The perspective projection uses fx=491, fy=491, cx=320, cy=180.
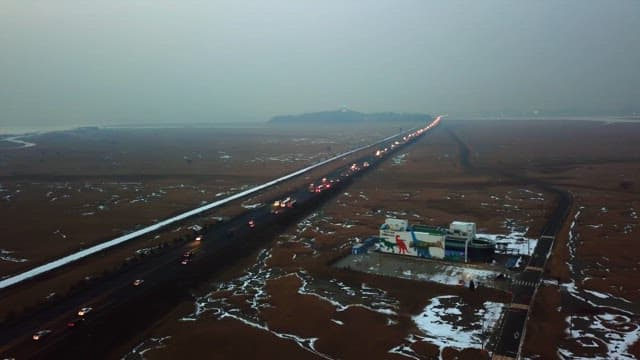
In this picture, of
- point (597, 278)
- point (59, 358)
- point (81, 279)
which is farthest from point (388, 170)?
point (59, 358)

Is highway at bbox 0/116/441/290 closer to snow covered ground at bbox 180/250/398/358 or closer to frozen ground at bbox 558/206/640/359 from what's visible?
snow covered ground at bbox 180/250/398/358

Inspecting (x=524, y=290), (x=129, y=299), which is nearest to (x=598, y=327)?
Result: (x=524, y=290)

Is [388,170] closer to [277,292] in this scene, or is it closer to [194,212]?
[194,212]

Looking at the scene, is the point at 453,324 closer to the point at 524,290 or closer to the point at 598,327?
the point at 524,290

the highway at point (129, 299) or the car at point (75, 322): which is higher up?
the car at point (75, 322)

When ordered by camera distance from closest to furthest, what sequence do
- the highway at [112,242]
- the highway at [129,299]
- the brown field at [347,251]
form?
the highway at [129,299] < the brown field at [347,251] < the highway at [112,242]

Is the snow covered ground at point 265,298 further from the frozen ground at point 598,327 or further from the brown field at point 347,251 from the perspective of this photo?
the frozen ground at point 598,327

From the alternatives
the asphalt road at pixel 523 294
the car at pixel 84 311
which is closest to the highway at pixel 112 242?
the car at pixel 84 311
